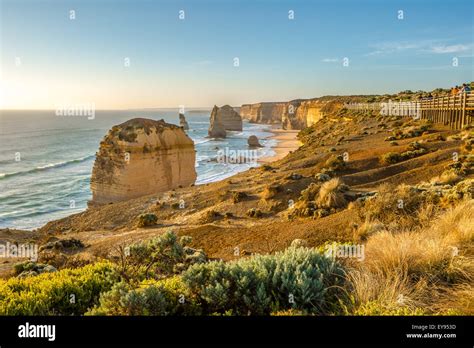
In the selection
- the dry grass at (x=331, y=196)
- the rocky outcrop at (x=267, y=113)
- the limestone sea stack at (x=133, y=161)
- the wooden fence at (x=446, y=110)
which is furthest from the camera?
the rocky outcrop at (x=267, y=113)

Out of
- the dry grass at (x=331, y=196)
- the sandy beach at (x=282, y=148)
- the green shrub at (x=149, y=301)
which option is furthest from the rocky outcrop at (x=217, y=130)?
the green shrub at (x=149, y=301)

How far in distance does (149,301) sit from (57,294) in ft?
6.02

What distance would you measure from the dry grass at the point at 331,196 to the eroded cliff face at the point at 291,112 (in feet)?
235

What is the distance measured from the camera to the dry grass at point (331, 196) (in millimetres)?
13445

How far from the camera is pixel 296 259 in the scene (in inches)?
192

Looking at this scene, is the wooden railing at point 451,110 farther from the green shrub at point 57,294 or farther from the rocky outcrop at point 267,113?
the rocky outcrop at point 267,113

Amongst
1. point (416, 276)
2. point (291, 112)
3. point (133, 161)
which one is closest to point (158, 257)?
point (416, 276)

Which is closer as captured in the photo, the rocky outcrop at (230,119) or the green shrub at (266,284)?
the green shrub at (266,284)

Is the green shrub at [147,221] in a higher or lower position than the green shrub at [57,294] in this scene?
lower

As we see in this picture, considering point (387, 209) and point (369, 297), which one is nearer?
point (369, 297)

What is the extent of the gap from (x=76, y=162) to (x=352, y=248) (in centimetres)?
5733

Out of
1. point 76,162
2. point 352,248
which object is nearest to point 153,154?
point 352,248

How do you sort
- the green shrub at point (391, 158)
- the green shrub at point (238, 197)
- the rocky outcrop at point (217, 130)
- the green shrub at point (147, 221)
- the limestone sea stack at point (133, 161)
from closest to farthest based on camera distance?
the green shrub at point (147, 221), the green shrub at point (238, 197), the green shrub at point (391, 158), the limestone sea stack at point (133, 161), the rocky outcrop at point (217, 130)
